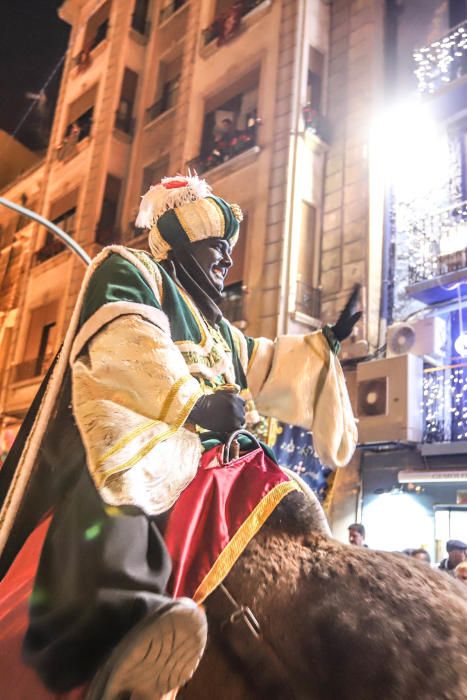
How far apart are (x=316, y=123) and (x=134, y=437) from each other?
12829 millimetres

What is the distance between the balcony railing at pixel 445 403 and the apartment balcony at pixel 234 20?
32.3ft

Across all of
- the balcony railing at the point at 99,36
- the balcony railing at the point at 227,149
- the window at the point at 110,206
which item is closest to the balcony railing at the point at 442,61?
the balcony railing at the point at 227,149

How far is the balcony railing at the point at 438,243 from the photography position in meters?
11.1

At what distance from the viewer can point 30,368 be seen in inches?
770

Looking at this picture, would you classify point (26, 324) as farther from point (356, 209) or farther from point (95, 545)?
point (95, 545)

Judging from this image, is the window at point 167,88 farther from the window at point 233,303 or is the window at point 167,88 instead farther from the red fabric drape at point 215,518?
the red fabric drape at point 215,518

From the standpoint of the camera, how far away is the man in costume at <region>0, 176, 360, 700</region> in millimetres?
1629

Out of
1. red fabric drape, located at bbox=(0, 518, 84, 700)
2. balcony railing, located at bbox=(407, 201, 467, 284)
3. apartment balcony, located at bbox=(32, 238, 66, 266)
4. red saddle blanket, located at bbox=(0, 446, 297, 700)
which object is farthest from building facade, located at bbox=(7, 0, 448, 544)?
red saddle blanket, located at bbox=(0, 446, 297, 700)

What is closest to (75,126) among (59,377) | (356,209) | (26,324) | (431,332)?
(26,324)

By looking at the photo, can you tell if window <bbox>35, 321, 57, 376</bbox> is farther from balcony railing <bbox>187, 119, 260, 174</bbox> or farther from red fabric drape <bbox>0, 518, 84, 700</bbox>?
red fabric drape <bbox>0, 518, 84, 700</bbox>

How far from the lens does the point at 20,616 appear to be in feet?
5.80

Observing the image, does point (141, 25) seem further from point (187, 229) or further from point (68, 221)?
point (187, 229)

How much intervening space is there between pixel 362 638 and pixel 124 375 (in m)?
1.02

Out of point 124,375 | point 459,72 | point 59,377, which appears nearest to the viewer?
point 124,375
